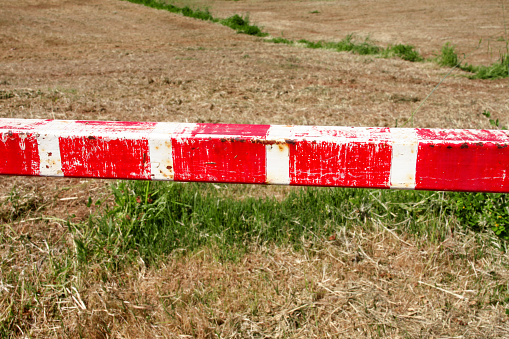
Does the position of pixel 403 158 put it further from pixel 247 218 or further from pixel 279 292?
pixel 247 218

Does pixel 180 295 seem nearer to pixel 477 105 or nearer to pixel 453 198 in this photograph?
pixel 453 198

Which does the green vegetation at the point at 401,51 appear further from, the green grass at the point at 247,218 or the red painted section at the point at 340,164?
the red painted section at the point at 340,164

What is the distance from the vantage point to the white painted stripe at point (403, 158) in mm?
1703

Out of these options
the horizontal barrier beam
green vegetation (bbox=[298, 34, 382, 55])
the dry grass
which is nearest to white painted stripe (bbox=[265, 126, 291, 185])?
the horizontal barrier beam

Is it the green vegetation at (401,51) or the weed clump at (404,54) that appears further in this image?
the weed clump at (404,54)

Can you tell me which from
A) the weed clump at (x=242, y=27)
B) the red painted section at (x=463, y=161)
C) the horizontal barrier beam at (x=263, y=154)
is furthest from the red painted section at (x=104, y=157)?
the weed clump at (x=242, y=27)

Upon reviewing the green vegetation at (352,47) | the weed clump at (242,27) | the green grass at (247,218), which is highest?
the weed clump at (242,27)

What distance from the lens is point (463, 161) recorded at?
1.69m

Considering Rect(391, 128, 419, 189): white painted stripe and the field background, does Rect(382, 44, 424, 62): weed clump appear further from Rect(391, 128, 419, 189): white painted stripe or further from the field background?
Rect(391, 128, 419, 189): white painted stripe

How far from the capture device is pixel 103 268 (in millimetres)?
2430

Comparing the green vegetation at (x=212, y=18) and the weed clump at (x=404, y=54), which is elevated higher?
the green vegetation at (x=212, y=18)

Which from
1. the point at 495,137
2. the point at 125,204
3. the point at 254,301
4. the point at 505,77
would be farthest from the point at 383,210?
the point at 505,77

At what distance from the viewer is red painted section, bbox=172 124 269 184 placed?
1.75 metres

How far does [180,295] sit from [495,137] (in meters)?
Answer: 1.51
